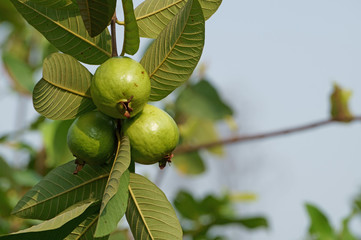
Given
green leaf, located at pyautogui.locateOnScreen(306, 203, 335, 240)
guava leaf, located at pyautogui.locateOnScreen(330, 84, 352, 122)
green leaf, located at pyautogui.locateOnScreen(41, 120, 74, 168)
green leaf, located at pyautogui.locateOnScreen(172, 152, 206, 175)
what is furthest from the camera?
green leaf, located at pyautogui.locateOnScreen(172, 152, 206, 175)

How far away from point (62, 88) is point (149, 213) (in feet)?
0.77

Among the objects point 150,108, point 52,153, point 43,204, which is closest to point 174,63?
point 150,108

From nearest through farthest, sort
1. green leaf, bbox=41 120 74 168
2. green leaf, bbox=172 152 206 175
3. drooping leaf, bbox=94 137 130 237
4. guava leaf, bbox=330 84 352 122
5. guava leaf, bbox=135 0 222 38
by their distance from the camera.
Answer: drooping leaf, bbox=94 137 130 237 < guava leaf, bbox=135 0 222 38 < green leaf, bbox=41 120 74 168 < guava leaf, bbox=330 84 352 122 < green leaf, bbox=172 152 206 175

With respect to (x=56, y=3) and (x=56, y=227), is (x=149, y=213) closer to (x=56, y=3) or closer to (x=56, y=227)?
(x=56, y=227)

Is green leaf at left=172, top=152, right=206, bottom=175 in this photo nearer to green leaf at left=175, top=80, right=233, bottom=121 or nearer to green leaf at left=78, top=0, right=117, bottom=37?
green leaf at left=175, top=80, right=233, bottom=121

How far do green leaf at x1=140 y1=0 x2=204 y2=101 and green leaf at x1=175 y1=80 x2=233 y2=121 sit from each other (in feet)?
4.76

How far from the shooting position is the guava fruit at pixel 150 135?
0.68 metres

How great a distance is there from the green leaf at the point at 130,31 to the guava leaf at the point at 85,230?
0.26 metres

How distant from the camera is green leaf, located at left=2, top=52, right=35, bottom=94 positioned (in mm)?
1847

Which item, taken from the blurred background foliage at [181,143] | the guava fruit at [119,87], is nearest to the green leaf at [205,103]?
the blurred background foliage at [181,143]

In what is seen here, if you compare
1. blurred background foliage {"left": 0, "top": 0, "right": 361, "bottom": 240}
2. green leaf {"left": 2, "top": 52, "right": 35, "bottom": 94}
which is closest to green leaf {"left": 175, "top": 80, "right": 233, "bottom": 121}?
blurred background foliage {"left": 0, "top": 0, "right": 361, "bottom": 240}

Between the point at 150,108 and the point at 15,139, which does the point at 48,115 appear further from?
the point at 15,139

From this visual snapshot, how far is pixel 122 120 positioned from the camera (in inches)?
28.5

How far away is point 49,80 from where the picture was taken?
26.7 inches
